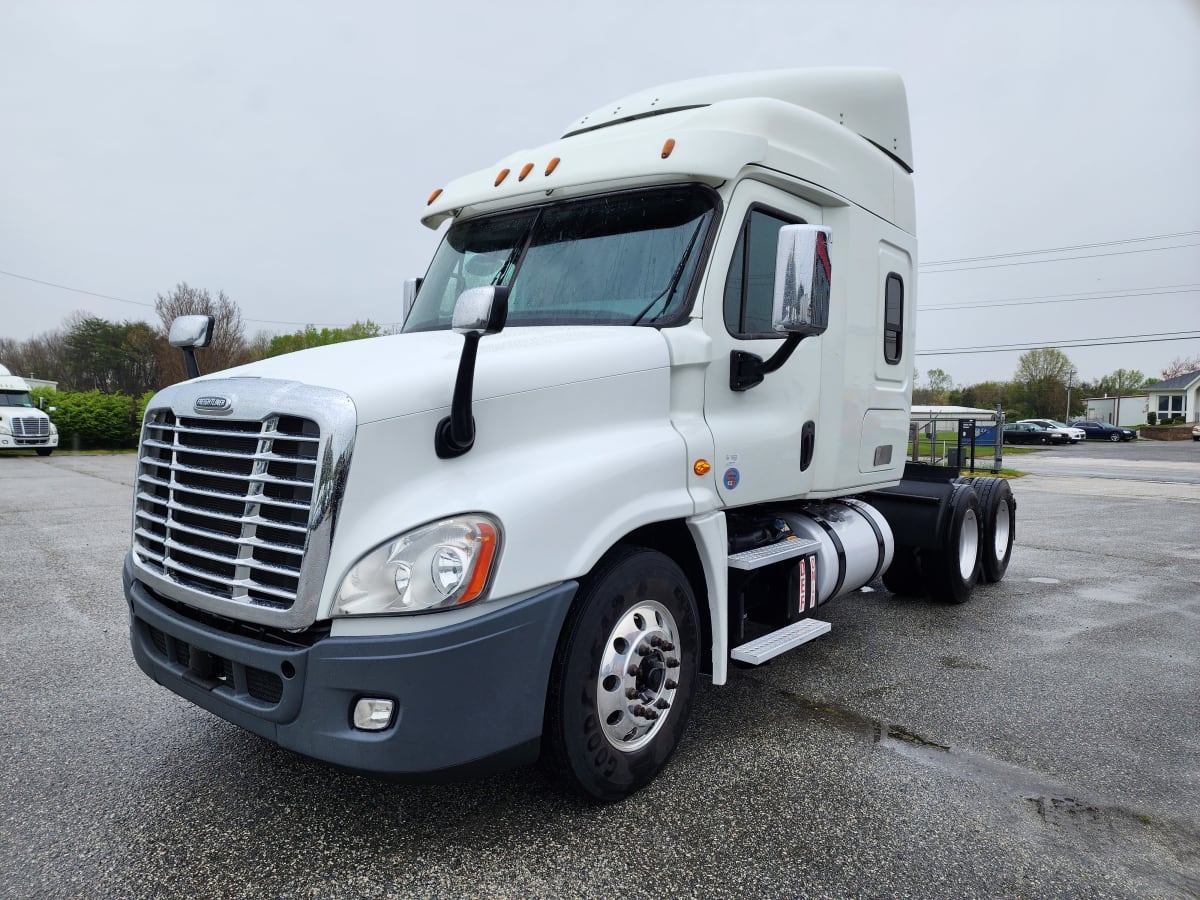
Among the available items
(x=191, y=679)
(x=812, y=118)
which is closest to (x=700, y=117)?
(x=812, y=118)

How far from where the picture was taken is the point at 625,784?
318 centimetres

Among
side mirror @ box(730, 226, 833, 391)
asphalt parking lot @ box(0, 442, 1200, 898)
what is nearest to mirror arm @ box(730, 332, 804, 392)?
side mirror @ box(730, 226, 833, 391)

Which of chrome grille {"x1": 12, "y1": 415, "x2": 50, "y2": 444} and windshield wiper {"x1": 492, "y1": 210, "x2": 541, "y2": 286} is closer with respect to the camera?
windshield wiper {"x1": 492, "y1": 210, "x2": 541, "y2": 286}

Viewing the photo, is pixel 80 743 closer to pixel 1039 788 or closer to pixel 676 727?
pixel 676 727

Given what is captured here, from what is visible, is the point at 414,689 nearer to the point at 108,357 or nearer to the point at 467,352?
the point at 467,352

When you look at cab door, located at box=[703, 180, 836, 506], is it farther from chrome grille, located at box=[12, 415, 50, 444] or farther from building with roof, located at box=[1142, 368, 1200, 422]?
building with roof, located at box=[1142, 368, 1200, 422]

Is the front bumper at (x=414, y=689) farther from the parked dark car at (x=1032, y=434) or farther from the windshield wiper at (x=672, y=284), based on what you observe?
the parked dark car at (x=1032, y=434)

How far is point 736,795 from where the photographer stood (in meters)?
3.32

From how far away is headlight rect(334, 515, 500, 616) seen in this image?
2.54 metres

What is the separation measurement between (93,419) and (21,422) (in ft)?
20.9

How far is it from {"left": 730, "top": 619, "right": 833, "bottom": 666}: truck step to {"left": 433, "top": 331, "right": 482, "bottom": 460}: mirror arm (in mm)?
1800

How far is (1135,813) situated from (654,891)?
2.10 m

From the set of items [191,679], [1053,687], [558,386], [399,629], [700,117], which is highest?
[700,117]

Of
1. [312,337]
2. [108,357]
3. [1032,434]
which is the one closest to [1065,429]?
[1032,434]
